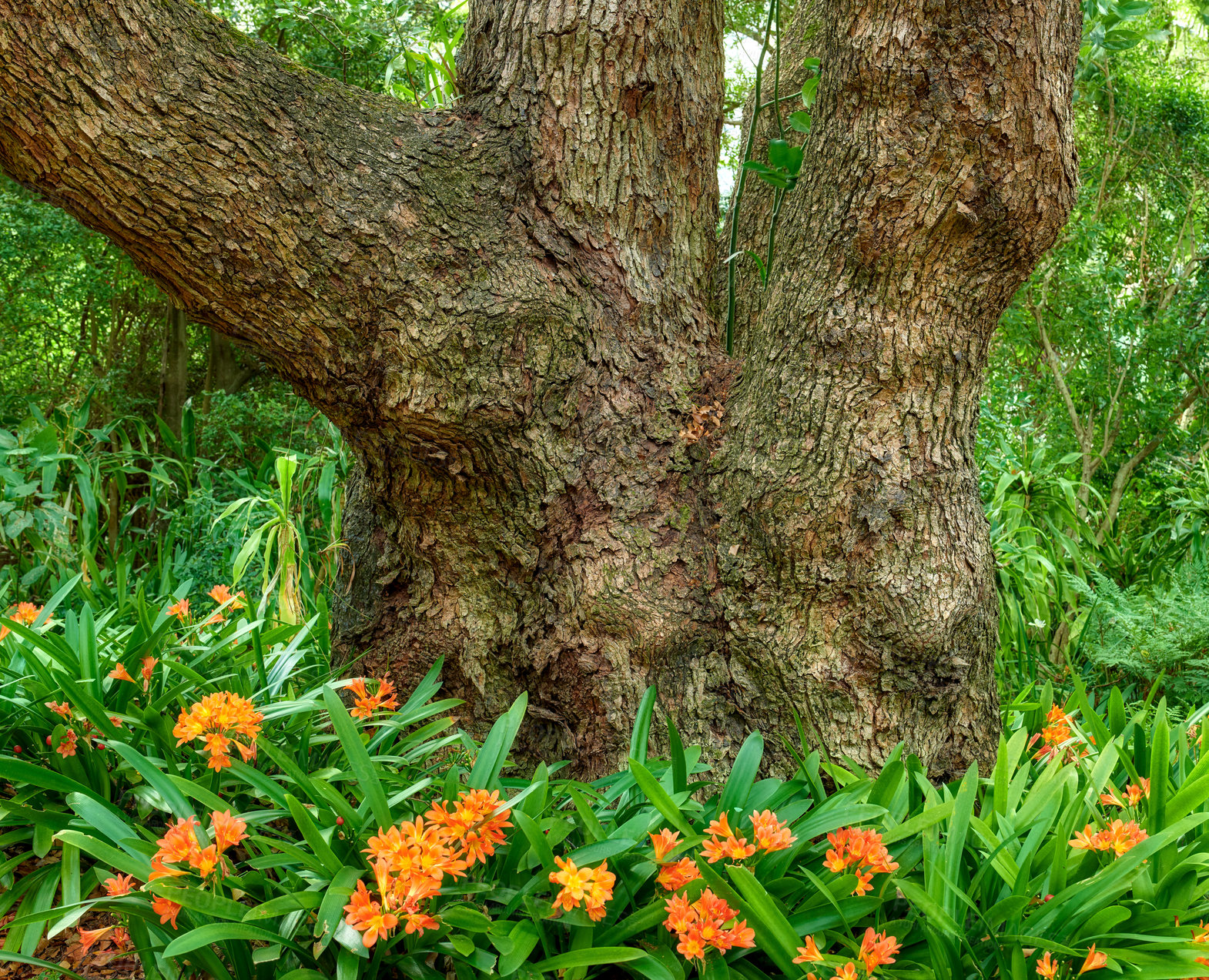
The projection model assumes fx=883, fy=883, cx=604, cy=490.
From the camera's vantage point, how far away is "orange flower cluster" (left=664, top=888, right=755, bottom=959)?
4.00 ft

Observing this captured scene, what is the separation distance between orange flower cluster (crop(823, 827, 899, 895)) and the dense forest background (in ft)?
5.18

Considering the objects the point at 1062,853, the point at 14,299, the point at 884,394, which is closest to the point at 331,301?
the point at 884,394

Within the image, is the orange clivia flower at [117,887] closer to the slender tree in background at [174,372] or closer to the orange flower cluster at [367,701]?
the orange flower cluster at [367,701]

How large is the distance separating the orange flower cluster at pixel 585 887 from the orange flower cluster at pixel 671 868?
10cm

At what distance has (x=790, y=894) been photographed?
1469 mm

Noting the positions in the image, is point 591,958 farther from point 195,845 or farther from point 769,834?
point 195,845

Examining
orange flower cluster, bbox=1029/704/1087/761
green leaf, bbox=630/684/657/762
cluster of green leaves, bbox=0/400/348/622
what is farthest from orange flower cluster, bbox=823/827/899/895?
cluster of green leaves, bbox=0/400/348/622

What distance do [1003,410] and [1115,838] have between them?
3.71m

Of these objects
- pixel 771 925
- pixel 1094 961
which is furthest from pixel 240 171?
pixel 1094 961

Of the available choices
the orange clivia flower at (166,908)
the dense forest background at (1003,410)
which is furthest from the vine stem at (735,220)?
the orange clivia flower at (166,908)

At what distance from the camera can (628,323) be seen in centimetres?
198

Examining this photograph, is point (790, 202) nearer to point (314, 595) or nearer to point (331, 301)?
point (331, 301)

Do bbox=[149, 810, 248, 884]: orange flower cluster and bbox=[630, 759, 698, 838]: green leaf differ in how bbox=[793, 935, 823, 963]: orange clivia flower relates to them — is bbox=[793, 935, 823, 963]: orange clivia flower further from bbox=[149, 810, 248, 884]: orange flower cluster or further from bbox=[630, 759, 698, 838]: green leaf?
bbox=[149, 810, 248, 884]: orange flower cluster

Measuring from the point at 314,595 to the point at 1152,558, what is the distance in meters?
3.66
